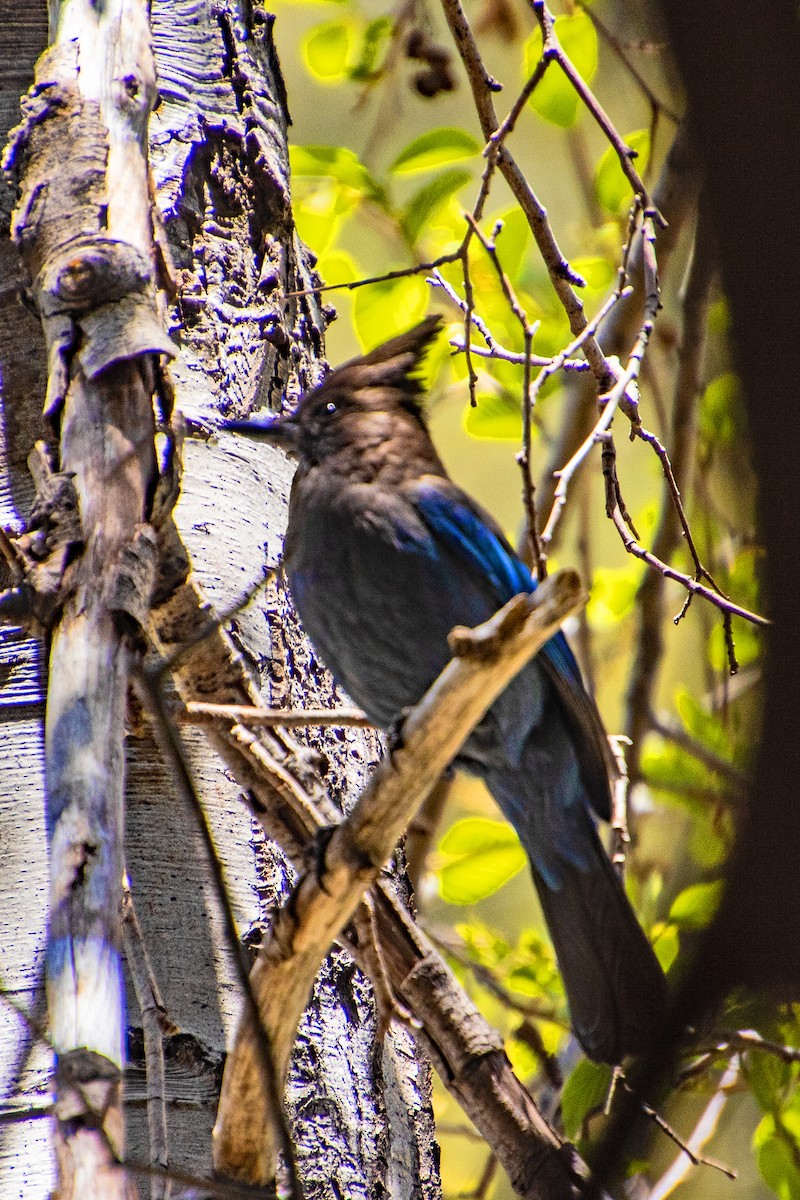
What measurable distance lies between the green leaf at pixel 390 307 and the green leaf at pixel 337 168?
1.09 ft

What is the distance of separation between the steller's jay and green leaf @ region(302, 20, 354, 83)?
1578 millimetres

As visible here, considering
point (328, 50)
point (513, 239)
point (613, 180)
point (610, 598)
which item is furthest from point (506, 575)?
point (328, 50)

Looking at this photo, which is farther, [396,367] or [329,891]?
[396,367]

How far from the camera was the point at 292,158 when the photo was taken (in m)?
3.38

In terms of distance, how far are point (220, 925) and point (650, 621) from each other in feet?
7.80

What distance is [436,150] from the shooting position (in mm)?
3270

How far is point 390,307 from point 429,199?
34 cm

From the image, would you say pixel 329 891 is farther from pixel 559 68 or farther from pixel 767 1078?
pixel 559 68

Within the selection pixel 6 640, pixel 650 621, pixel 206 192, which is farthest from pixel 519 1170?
pixel 650 621

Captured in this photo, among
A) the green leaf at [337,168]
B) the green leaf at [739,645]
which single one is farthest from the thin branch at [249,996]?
the green leaf at [739,645]

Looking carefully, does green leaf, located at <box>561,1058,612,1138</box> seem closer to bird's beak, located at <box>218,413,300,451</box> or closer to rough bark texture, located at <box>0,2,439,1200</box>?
rough bark texture, located at <box>0,2,439,1200</box>

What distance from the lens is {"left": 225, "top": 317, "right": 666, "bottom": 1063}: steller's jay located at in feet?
8.66

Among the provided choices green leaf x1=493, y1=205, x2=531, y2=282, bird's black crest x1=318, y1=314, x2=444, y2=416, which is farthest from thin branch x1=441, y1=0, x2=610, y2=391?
green leaf x1=493, y1=205, x2=531, y2=282

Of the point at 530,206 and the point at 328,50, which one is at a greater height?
the point at 328,50
